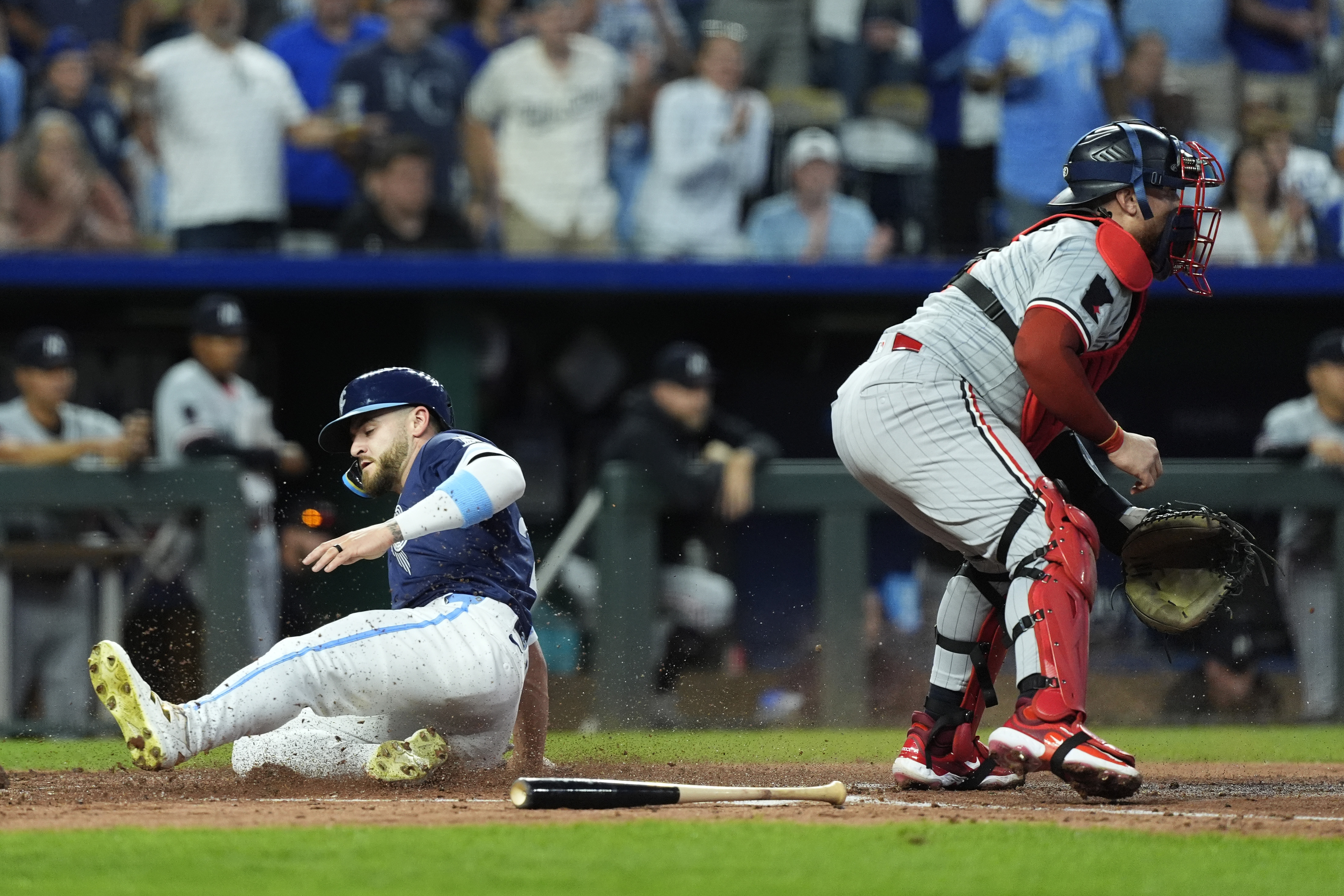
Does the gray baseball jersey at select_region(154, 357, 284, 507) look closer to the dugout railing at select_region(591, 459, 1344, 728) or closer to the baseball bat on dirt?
the dugout railing at select_region(591, 459, 1344, 728)

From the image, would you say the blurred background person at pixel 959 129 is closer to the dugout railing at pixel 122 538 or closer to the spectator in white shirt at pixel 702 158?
the spectator in white shirt at pixel 702 158

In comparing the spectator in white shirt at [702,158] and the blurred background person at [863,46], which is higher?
the blurred background person at [863,46]

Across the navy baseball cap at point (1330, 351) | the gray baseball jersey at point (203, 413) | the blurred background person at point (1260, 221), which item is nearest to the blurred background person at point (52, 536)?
the gray baseball jersey at point (203, 413)

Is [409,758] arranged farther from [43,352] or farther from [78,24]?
[78,24]

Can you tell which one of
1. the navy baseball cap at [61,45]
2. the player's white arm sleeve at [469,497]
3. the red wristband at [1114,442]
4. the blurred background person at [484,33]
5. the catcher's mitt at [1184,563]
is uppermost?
the blurred background person at [484,33]

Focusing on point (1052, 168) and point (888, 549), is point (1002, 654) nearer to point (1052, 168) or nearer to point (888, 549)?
point (888, 549)

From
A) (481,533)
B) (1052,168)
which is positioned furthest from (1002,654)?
(1052,168)

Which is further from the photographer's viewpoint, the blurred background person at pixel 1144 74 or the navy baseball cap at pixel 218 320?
the blurred background person at pixel 1144 74
